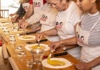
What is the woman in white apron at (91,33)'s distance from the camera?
1535 millimetres

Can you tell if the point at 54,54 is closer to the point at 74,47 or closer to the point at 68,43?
the point at 68,43

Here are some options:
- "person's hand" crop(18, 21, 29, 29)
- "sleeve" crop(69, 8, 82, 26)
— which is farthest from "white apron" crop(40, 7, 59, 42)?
"sleeve" crop(69, 8, 82, 26)

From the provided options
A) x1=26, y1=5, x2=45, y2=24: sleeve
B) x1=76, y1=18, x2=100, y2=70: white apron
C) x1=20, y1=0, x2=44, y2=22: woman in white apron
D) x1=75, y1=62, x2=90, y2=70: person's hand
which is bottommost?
x1=75, y1=62, x2=90, y2=70: person's hand

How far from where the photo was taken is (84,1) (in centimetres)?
153

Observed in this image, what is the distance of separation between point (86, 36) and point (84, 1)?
0.29 meters

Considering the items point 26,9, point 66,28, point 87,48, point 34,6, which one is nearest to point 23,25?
point 34,6

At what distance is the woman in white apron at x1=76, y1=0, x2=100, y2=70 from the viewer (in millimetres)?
1535

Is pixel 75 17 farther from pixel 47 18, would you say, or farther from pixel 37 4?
pixel 37 4

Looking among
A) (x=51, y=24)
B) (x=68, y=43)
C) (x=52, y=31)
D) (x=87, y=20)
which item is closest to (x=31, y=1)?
(x=51, y=24)

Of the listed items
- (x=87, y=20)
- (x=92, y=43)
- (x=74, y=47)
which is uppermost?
(x=87, y=20)

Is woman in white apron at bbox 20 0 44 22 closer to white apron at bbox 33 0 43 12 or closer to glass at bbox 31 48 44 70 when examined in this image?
white apron at bbox 33 0 43 12

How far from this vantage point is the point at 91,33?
161cm

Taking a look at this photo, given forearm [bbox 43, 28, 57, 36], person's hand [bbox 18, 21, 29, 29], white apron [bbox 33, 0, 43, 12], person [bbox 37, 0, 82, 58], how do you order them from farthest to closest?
1. white apron [bbox 33, 0, 43, 12]
2. person's hand [bbox 18, 21, 29, 29]
3. forearm [bbox 43, 28, 57, 36]
4. person [bbox 37, 0, 82, 58]

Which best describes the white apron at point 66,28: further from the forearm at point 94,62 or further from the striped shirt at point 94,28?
the forearm at point 94,62
